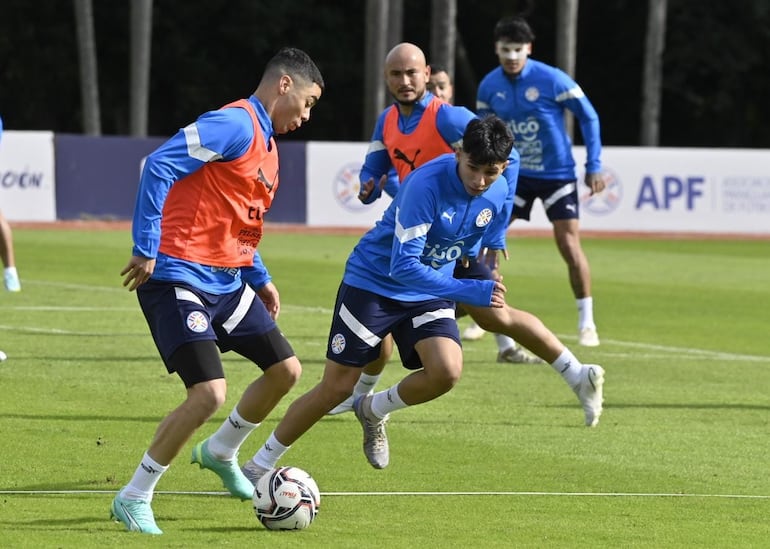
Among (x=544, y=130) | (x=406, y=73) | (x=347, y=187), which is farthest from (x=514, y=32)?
(x=347, y=187)

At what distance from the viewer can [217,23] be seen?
48438 millimetres

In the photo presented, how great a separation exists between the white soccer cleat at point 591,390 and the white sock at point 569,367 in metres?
0.03

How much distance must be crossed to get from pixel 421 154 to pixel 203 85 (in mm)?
39237

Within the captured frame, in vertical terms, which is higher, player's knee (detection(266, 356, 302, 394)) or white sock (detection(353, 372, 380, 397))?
player's knee (detection(266, 356, 302, 394))

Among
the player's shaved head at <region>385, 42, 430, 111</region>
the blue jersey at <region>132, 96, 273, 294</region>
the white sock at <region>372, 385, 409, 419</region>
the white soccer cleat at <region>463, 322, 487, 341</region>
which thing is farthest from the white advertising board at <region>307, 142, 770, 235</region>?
the blue jersey at <region>132, 96, 273, 294</region>

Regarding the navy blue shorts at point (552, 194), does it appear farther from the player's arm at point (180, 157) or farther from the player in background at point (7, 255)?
the player's arm at point (180, 157)

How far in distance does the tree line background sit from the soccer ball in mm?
40818

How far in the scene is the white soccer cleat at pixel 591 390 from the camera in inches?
358

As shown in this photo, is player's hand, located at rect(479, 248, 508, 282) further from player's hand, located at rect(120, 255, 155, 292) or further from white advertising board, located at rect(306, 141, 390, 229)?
white advertising board, located at rect(306, 141, 390, 229)

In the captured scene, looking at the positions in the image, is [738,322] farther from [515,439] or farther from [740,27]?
[740,27]

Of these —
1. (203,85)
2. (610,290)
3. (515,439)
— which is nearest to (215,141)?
(515,439)

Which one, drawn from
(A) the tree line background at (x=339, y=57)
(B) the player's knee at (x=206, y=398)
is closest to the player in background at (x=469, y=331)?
(B) the player's knee at (x=206, y=398)

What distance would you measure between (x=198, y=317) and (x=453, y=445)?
2.55 m

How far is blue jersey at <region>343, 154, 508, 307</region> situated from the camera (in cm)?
734
